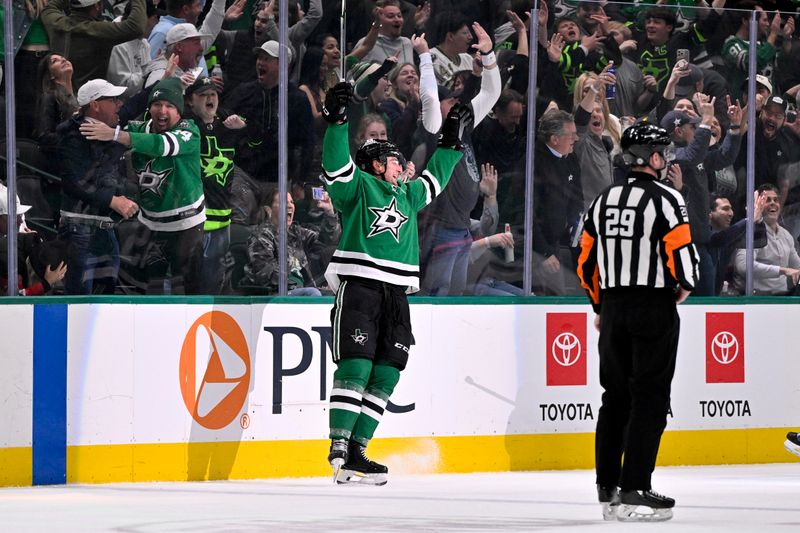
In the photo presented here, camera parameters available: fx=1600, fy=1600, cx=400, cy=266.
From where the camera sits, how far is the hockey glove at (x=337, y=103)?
6977 millimetres

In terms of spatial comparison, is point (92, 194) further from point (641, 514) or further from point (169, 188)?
point (641, 514)

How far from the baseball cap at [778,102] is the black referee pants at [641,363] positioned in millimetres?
3387

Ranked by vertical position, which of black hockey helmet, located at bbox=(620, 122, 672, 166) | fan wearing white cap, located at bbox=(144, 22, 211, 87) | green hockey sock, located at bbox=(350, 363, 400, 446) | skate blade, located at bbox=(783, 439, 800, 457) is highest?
fan wearing white cap, located at bbox=(144, 22, 211, 87)

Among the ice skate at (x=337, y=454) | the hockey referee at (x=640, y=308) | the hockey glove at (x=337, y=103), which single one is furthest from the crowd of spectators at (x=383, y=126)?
the hockey referee at (x=640, y=308)

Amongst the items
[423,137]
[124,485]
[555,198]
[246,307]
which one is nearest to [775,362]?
[555,198]

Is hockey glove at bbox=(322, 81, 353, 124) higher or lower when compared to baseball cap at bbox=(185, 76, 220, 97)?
lower

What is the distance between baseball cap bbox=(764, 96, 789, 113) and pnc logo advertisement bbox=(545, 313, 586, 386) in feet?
5.53

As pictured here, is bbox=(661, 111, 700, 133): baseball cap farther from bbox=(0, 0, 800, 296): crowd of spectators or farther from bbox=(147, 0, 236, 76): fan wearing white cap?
bbox=(147, 0, 236, 76): fan wearing white cap

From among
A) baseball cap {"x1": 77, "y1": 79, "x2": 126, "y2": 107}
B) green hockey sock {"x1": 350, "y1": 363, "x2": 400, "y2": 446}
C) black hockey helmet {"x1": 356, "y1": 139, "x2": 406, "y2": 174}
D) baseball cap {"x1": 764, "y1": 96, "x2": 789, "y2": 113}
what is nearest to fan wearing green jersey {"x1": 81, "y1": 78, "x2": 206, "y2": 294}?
baseball cap {"x1": 77, "y1": 79, "x2": 126, "y2": 107}

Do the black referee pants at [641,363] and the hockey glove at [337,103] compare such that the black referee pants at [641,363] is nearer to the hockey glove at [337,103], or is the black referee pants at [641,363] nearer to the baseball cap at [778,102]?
the hockey glove at [337,103]

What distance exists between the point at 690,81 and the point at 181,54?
2830mm

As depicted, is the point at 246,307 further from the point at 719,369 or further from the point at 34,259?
the point at 719,369

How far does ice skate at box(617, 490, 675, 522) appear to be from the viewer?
222 inches

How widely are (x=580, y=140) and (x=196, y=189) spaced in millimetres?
2094
